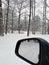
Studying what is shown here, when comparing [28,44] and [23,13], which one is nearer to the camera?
[28,44]

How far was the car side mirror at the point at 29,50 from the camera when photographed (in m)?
1.13

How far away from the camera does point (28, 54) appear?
126 centimetres

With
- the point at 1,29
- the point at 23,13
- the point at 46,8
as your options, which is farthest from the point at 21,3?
the point at 1,29

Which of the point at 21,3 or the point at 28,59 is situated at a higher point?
the point at 21,3

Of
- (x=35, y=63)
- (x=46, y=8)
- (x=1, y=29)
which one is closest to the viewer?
(x=35, y=63)

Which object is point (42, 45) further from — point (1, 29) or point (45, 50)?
point (1, 29)

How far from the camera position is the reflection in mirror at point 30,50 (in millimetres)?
1145

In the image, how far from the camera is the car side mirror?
113 cm

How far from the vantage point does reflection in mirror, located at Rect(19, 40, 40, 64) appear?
3.76ft

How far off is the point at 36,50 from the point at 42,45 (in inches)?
7.5

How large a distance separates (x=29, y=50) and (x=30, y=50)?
2 cm

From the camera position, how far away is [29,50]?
4.17ft

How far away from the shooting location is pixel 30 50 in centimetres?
125

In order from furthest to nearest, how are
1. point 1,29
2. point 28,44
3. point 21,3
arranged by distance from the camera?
point 21,3 → point 1,29 → point 28,44
